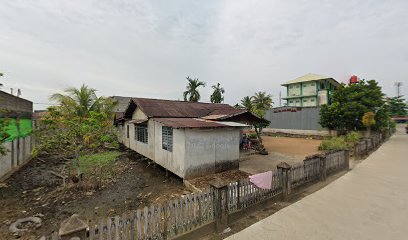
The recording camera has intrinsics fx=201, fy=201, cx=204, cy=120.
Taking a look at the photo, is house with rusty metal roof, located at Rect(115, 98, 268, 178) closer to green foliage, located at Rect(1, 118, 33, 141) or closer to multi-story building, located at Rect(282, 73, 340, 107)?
green foliage, located at Rect(1, 118, 33, 141)

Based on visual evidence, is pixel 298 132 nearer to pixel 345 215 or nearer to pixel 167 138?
pixel 167 138

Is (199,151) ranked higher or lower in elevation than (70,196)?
higher

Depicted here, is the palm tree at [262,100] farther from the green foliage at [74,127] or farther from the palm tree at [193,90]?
the green foliage at [74,127]

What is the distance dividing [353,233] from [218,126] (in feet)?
20.3

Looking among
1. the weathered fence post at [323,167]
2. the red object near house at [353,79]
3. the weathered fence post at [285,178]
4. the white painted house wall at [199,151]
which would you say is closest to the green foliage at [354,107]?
the red object near house at [353,79]

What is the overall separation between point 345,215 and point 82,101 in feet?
63.9

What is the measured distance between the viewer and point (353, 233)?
493cm

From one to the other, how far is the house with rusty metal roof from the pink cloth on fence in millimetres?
3700

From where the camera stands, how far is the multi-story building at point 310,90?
128 ft

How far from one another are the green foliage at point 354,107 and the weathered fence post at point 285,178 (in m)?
19.7

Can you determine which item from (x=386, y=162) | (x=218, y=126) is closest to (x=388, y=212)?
(x=218, y=126)

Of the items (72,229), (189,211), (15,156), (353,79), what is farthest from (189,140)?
(353,79)

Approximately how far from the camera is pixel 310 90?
135ft

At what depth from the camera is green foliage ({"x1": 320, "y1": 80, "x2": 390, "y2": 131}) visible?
21719mm
